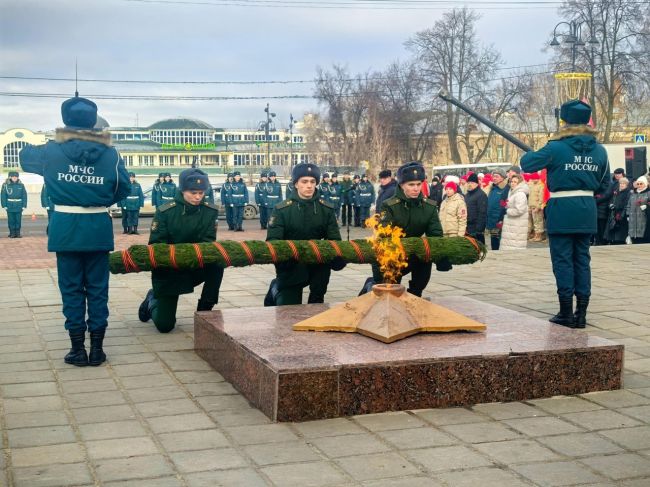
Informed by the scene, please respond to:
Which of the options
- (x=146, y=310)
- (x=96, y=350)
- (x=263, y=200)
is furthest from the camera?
(x=263, y=200)

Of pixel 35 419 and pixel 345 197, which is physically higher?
pixel 345 197

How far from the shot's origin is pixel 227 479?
4.60 m

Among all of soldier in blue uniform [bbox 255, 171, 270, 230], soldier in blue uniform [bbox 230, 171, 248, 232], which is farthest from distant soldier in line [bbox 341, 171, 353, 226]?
soldier in blue uniform [bbox 230, 171, 248, 232]

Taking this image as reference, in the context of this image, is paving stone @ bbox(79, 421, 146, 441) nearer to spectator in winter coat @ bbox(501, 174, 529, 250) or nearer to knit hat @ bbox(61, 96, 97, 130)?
knit hat @ bbox(61, 96, 97, 130)

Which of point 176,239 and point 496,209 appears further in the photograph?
point 496,209

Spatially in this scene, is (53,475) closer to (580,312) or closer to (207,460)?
(207,460)

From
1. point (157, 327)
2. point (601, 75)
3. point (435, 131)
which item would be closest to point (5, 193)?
point (157, 327)

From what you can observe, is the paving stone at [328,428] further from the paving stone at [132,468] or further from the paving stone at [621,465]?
the paving stone at [621,465]

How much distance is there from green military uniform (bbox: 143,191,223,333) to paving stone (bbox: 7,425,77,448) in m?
2.94

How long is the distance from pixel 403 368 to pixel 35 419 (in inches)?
85.9

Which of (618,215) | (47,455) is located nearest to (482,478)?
(47,455)

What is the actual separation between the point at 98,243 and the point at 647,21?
42118 mm

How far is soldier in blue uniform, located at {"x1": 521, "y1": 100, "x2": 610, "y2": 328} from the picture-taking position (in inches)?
324

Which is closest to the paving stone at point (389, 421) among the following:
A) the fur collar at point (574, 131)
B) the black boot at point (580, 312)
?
the black boot at point (580, 312)
